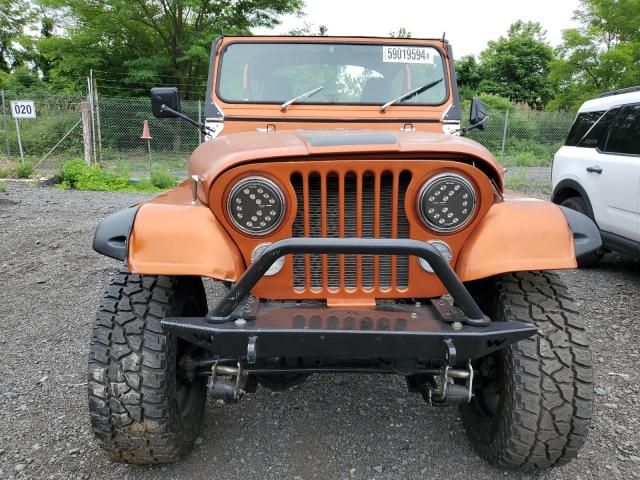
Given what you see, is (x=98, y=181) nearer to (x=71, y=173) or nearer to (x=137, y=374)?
(x=71, y=173)

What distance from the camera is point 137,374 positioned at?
2049 millimetres

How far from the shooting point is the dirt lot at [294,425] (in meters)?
2.32

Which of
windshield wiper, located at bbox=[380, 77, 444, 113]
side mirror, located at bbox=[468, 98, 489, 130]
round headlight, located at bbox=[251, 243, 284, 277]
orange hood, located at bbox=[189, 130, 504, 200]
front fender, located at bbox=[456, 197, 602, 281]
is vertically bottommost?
round headlight, located at bbox=[251, 243, 284, 277]

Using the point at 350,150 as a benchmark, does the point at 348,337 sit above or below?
below

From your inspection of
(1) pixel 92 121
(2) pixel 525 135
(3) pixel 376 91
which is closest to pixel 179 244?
(3) pixel 376 91

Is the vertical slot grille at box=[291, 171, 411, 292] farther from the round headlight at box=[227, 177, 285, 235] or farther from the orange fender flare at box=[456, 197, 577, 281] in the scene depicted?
the orange fender flare at box=[456, 197, 577, 281]

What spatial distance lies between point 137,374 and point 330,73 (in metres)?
2.28

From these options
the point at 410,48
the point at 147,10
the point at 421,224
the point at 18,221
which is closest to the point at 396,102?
the point at 410,48

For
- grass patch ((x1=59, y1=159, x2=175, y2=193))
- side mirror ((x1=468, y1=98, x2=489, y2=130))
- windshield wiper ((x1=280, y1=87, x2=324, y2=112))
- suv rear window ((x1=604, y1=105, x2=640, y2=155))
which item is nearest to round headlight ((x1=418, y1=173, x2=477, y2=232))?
windshield wiper ((x1=280, y1=87, x2=324, y2=112))

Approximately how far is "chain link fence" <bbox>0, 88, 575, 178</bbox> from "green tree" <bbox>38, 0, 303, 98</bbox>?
434 centimetres

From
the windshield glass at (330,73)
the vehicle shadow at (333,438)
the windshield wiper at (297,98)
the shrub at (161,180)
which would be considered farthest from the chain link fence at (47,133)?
the vehicle shadow at (333,438)

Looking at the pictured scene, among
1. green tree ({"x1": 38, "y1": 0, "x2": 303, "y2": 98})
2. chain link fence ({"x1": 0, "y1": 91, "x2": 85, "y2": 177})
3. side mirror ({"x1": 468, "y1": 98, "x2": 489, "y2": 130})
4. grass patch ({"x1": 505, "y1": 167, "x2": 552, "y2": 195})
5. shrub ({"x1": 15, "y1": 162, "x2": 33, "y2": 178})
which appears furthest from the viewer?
green tree ({"x1": 38, "y1": 0, "x2": 303, "y2": 98})

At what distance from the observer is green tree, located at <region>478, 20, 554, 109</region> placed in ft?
85.7

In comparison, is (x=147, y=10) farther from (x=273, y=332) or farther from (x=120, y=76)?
(x=273, y=332)
